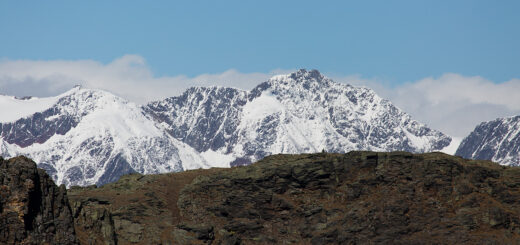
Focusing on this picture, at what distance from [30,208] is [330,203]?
275 feet

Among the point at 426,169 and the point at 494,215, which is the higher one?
the point at 426,169

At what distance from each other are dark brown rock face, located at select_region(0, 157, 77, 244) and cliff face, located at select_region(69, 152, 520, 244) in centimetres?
6313

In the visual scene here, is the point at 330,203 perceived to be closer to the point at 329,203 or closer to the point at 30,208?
the point at 329,203

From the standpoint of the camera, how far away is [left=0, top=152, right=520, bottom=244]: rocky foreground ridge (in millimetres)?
126188

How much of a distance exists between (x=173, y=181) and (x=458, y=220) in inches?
1916

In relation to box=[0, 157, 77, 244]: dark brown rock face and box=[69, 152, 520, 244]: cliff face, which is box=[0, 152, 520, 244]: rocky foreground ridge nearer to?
box=[69, 152, 520, 244]: cliff face

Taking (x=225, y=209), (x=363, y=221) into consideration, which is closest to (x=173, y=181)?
(x=225, y=209)

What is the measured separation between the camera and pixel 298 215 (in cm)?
13438

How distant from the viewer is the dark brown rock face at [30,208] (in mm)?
54969

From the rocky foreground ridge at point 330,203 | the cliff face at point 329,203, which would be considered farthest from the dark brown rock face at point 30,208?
the cliff face at point 329,203

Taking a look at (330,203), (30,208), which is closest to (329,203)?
(330,203)

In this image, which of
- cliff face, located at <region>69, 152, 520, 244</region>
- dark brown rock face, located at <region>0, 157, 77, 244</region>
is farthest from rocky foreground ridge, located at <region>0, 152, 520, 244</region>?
dark brown rock face, located at <region>0, 157, 77, 244</region>

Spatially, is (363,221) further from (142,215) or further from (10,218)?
(10,218)

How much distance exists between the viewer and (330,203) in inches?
5364
